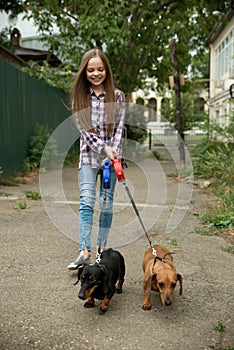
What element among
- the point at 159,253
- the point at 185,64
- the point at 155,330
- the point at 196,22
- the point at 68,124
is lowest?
the point at 155,330

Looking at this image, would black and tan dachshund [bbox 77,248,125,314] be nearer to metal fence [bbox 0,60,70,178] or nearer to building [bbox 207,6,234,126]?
metal fence [bbox 0,60,70,178]

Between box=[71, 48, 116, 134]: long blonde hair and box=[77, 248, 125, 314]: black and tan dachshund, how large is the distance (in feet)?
3.70

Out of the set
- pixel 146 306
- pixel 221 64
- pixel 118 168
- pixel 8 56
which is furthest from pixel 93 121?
pixel 221 64

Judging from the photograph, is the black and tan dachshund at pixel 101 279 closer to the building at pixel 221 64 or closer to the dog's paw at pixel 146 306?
the dog's paw at pixel 146 306

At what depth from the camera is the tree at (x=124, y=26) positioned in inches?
562

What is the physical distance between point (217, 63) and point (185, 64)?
18.9ft

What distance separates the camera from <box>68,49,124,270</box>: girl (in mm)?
3932

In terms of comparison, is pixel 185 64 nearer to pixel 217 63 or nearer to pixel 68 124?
pixel 217 63

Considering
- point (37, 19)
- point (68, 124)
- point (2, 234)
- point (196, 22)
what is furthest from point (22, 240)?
point (196, 22)

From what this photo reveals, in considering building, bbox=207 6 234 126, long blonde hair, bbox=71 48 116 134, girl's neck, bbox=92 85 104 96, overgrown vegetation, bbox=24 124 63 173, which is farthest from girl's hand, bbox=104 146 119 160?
building, bbox=207 6 234 126

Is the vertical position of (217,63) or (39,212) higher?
(217,63)

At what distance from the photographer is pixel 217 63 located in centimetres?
2617

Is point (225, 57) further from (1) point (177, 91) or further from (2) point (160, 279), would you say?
(2) point (160, 279)

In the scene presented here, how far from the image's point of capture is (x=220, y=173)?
342 inches
